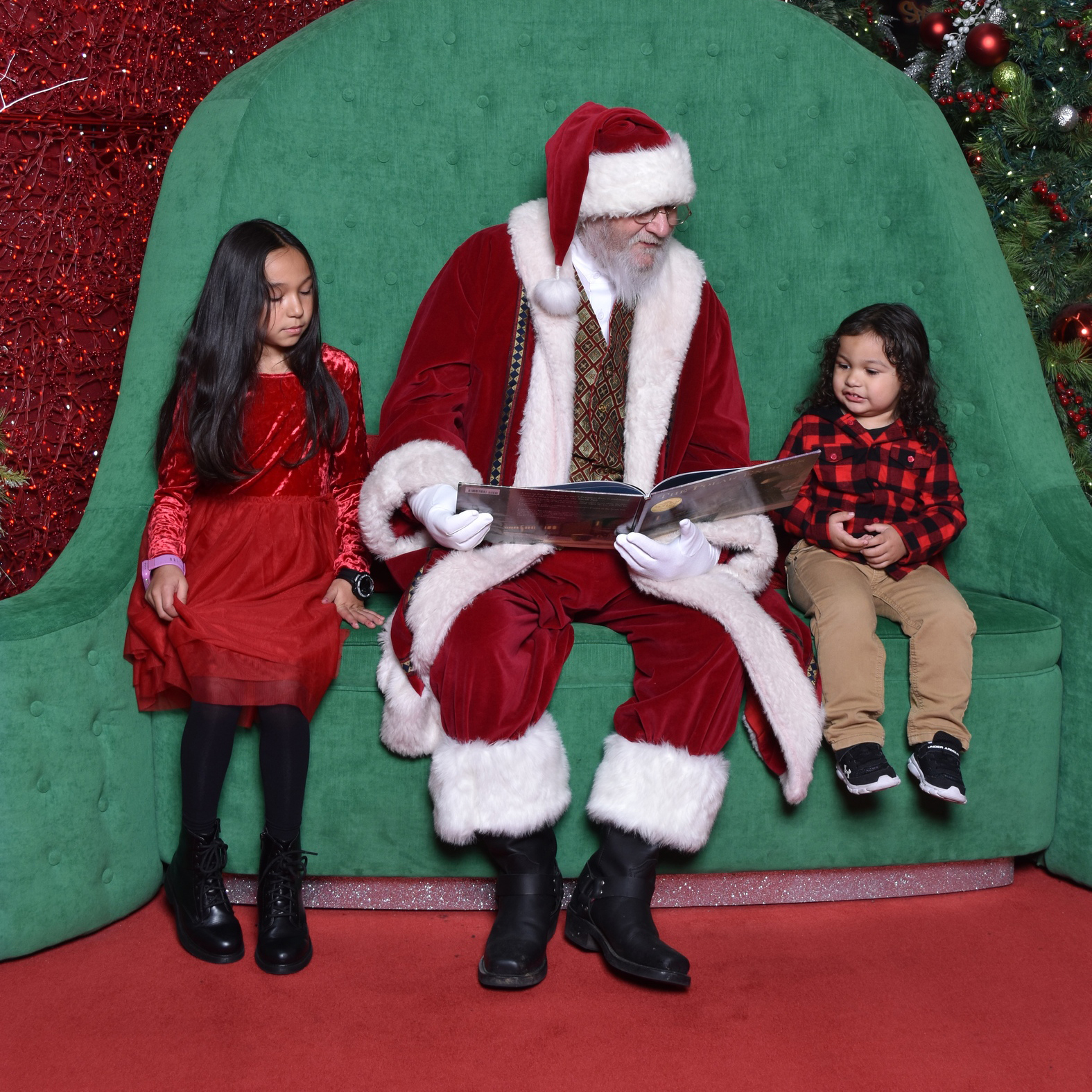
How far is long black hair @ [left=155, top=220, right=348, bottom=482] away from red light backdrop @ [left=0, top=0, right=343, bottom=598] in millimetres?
481

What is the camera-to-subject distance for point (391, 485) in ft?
6.57

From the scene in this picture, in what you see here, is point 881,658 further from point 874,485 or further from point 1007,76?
point 1007,76

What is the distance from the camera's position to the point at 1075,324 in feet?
9.62

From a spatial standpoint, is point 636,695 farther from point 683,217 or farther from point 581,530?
point 683,217

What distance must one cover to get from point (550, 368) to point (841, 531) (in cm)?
68

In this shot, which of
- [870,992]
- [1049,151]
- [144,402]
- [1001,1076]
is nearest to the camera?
[1001,1076]

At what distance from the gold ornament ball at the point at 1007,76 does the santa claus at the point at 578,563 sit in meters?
1.42

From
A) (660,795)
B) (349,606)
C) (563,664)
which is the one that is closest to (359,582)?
(349,606)

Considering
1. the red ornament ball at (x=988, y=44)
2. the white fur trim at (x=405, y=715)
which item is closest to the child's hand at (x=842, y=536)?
the white fur trim at (x=405, y=715)

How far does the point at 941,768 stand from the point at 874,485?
65 cm

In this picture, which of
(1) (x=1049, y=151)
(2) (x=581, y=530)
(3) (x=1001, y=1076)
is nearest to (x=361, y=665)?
(2) (x=581, y=530)

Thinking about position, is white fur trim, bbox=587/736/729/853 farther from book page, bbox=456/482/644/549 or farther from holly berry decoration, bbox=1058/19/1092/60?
holly berry decoration, bbox=1058/19/1092/60

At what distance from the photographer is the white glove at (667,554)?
1880 millimetres

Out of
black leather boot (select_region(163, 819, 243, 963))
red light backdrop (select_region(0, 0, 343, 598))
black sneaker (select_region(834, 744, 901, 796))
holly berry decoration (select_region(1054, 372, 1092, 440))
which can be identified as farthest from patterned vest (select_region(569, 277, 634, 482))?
holly berry decoration (select_region(1054, 372, 1092, 440))
